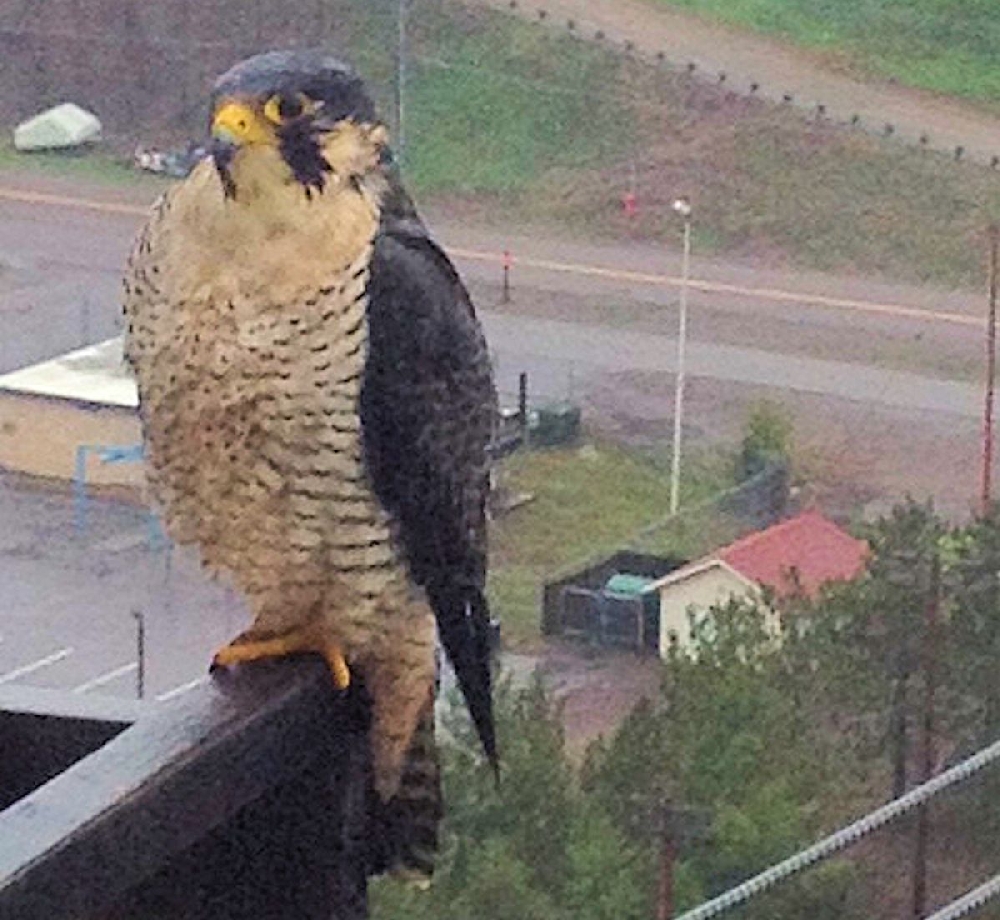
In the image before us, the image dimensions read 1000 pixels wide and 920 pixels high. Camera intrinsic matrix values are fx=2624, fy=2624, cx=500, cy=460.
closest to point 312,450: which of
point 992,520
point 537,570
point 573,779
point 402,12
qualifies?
point 573,779

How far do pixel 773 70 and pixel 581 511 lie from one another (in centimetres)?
170

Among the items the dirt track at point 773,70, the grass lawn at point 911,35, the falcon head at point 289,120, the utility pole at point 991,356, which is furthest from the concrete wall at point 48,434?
the falcon head at point 289,120

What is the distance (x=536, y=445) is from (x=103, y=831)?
4.43m

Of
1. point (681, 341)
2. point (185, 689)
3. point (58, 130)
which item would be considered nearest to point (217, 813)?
point (185, 689)

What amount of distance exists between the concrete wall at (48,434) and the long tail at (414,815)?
328 cm

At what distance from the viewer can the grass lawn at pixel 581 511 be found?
4.23 metres

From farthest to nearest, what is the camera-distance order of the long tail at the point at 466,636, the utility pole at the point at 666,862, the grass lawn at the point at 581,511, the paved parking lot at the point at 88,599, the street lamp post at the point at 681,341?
the street lamp post at the point at 681,341
the grass lawn at the point at 581,511
the paved parking lot at the point at 88,599
the utility pole at the point at 666,862
the long tail at the point at 466,636

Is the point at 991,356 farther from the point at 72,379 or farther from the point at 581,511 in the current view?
the point at 72,379

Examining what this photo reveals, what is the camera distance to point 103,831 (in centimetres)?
56

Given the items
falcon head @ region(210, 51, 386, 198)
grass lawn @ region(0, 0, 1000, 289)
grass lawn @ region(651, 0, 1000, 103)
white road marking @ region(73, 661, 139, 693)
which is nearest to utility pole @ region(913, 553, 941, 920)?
white road marking @ region(73, 661, 139, 693)

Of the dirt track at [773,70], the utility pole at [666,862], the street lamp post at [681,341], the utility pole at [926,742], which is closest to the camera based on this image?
the utility pole at [666,862]

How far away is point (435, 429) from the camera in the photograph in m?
0.99

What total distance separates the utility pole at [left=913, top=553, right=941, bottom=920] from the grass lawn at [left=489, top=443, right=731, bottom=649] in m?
0.96

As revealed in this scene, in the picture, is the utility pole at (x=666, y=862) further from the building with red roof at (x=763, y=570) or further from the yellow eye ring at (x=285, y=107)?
the yellow eye ring at (x=285, y=107)
